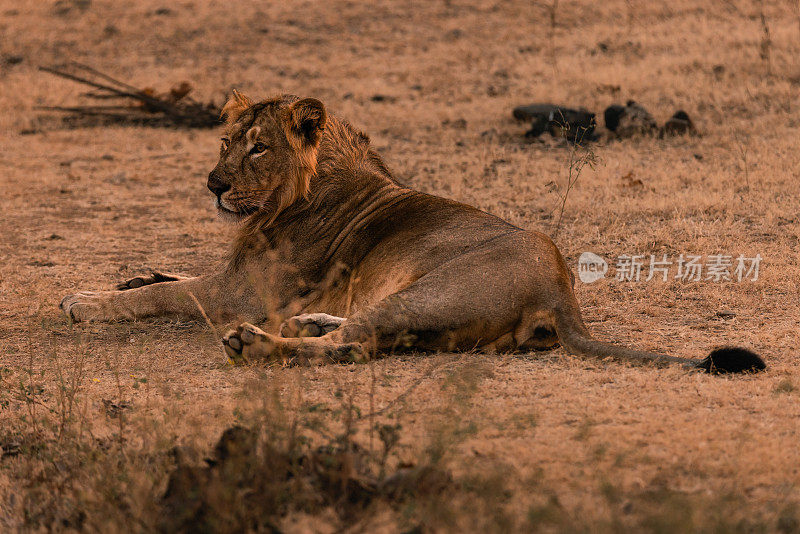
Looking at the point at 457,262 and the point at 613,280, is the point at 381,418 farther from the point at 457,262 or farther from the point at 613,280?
the point at 613,280

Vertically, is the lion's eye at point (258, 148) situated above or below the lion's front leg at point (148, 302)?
above

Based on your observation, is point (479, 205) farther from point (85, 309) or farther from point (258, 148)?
point (85, 309)

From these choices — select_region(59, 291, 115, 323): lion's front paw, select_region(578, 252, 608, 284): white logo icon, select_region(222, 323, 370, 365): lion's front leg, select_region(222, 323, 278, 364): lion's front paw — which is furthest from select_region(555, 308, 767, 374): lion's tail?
select_region(59, 291, 115, 323): lion's front paw

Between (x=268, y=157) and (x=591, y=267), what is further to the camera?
(x=591, y=267)

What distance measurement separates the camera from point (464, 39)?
19.0 meters

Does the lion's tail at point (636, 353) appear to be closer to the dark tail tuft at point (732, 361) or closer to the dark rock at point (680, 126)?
the dark tail tuft at point (732, 361)

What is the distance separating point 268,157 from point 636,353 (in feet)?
8.81

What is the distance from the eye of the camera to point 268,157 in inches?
247

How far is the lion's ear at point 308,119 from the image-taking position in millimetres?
6176

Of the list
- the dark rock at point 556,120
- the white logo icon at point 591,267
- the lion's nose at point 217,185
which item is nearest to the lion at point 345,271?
the lion's nose at point 217,185

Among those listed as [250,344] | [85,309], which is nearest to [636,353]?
[250,344]

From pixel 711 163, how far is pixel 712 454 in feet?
23.6
